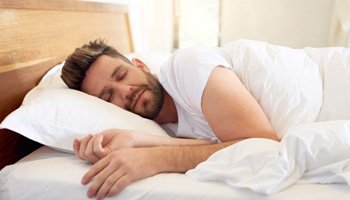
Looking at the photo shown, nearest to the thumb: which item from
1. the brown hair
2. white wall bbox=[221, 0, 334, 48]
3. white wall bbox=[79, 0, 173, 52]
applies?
the brown hair

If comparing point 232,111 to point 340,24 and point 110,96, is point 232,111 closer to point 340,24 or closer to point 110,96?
point 110,96

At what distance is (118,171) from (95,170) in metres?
0.05

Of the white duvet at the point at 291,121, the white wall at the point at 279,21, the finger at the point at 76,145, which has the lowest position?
the white wall at the point at 279,21

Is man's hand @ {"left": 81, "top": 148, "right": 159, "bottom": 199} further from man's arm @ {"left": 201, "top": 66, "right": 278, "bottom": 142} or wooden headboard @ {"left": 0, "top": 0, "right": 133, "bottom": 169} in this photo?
wooden headboard @ {"left": 0, "top": 0, "right": 133, "bottom": 169}

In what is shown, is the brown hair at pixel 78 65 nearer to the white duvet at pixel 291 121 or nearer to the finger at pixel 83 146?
the finger at pixel 83 146

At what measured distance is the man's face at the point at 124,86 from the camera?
991 mm

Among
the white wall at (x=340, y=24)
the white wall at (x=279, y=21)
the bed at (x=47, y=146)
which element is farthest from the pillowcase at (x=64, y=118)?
the white wall at (x=279, y=21)

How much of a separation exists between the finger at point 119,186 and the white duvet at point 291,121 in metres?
0.13

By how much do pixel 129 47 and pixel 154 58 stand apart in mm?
585

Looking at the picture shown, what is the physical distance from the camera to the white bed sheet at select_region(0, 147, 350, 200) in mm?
565

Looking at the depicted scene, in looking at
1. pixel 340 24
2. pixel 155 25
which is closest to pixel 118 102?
pixel 155 25

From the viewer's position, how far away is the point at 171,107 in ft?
3.47

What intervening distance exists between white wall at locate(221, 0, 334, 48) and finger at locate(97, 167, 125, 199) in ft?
6.89

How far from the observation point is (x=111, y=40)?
5.58ft
